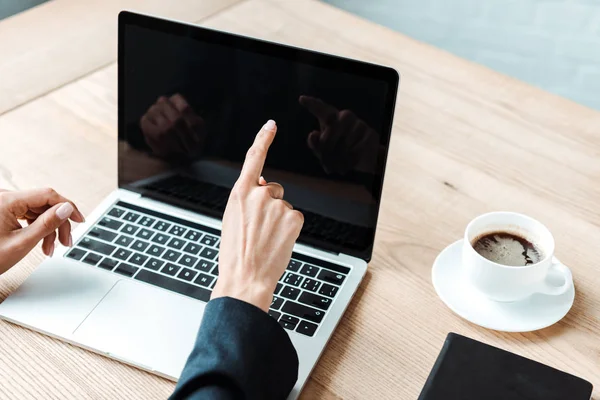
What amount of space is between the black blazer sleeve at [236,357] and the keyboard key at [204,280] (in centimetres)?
16

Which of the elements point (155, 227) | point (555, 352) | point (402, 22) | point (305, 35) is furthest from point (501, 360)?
point (402, 22)

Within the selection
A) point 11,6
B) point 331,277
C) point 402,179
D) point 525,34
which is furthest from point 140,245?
point 525,34

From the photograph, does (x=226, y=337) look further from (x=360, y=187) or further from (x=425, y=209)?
(x=425, y=209)

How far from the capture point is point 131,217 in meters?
0.90

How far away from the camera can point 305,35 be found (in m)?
1.29

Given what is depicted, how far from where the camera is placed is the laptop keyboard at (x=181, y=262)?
0.79m

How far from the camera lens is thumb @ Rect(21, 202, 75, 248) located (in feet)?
2.68

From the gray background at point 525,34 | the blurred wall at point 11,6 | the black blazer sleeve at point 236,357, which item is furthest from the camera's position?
the gray background at point 525,34

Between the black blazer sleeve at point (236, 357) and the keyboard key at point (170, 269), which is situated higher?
the black blazer sleeve at point (236, 357)

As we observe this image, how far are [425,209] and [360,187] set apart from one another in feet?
0.55

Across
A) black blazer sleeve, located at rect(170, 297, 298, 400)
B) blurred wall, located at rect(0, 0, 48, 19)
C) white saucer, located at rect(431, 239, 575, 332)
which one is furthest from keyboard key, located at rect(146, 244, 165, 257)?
blurred wall, located at rect(0, 0, 48, 19)

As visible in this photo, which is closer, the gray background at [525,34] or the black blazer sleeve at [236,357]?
the black blazer sleeve at [236,357]

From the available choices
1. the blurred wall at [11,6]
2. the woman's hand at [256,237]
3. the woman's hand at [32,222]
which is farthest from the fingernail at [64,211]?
the blurred wall at [11,6]

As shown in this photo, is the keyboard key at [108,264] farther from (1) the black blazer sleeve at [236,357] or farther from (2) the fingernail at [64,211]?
(1) the black blazer sleeve at [236,357]
